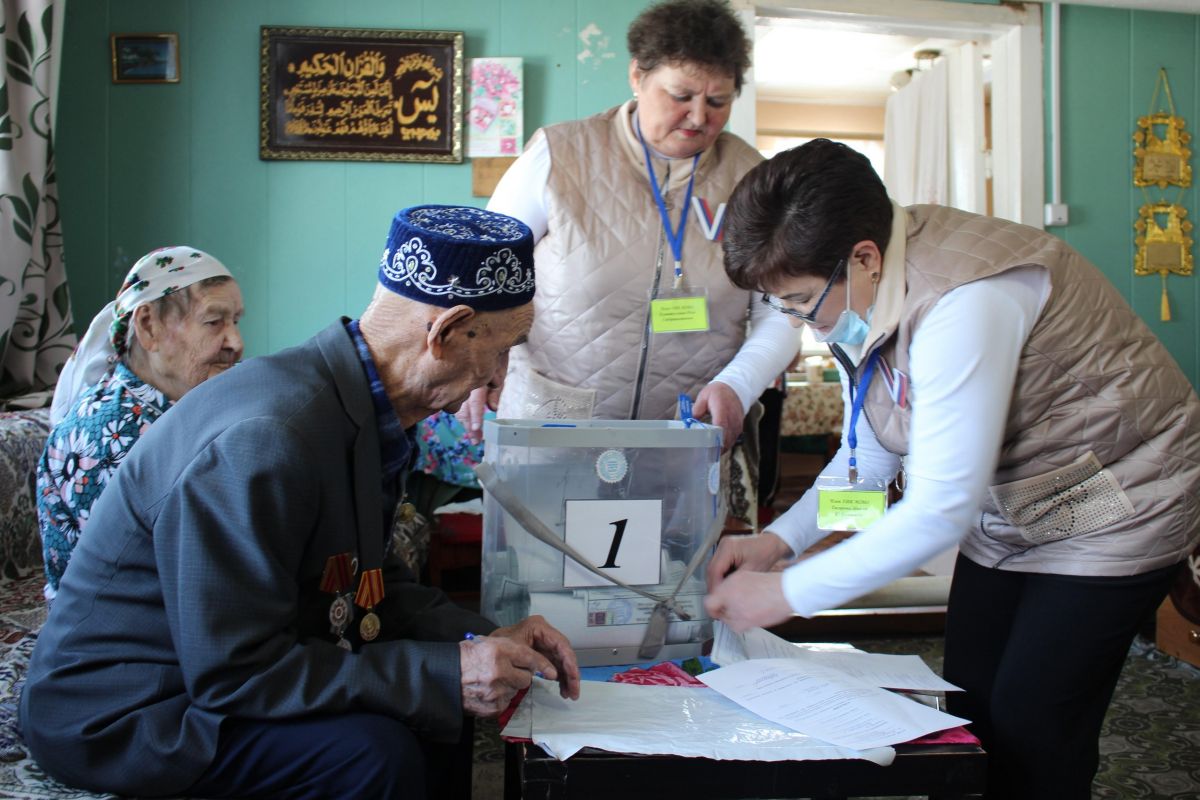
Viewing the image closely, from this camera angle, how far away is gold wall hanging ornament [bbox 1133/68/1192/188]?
162 inches

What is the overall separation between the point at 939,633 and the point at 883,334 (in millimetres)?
2288

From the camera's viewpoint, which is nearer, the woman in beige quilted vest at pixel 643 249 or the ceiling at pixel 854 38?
the woman in beige quilted vest at pixel 643 249

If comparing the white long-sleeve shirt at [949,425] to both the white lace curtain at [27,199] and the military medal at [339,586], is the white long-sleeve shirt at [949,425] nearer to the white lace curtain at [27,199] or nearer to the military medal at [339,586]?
the military medal at [339,586]

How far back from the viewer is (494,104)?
3.52m

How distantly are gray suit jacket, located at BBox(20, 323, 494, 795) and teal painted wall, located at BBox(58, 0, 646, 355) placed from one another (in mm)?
2565

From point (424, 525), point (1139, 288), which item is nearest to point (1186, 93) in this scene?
point (1139, 288)

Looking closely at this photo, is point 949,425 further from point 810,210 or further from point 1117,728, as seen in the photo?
point 1117,728

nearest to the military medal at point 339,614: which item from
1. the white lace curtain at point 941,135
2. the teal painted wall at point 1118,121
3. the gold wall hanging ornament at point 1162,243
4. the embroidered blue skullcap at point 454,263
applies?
the embroidered blue skullcap at point 454,263

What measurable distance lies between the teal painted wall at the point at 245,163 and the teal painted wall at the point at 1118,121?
1.93 m

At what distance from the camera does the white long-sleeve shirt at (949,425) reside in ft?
3.41

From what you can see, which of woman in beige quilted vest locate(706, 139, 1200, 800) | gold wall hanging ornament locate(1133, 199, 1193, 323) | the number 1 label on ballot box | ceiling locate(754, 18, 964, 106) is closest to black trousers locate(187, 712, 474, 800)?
woman in beige quilted vest locate(706, 139, 1200, 800)

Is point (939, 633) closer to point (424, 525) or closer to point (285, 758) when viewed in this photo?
point (424, 525)

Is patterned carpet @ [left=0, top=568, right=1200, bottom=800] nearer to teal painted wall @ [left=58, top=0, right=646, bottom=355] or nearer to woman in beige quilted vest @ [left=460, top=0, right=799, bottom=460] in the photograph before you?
woman in beige quilted vest @ [left=460, top=0, right=799, bottom=460]

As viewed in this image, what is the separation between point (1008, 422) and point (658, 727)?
1.79 ft
